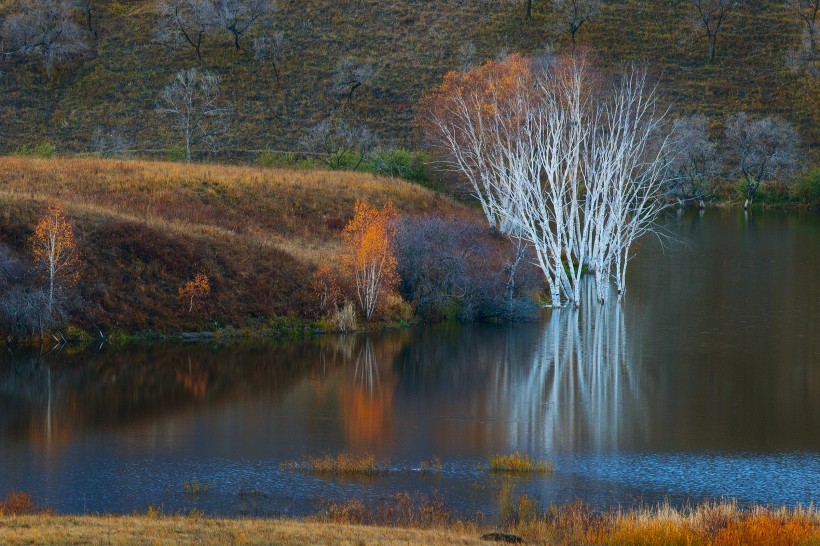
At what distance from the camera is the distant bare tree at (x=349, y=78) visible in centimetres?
8662

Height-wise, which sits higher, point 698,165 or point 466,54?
point 466,54

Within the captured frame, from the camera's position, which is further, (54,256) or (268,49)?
(268,49)

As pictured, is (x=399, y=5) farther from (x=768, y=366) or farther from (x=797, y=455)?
(x=797, y=455)

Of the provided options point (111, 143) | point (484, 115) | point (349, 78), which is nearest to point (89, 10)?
point (111, 143)

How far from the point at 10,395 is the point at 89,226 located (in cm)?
1043

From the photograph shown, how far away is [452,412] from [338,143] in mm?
52445

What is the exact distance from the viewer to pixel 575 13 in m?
93.1

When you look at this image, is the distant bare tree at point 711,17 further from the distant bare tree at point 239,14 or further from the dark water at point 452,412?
the dark water at point 452,412

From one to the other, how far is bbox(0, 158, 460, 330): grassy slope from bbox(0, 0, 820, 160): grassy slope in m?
26.0

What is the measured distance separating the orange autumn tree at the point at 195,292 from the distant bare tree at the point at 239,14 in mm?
57891

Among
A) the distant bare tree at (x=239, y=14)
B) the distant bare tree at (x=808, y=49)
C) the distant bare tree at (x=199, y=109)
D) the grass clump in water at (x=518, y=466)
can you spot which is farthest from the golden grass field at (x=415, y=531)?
the distant bare tree at (x=808, y=49)

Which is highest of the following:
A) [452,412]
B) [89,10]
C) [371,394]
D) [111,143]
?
[89,10]

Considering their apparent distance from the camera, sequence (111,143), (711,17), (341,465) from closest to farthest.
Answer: (341,465) → (111,143) → (711,17)

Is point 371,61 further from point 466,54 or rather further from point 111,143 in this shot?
point 111,143
